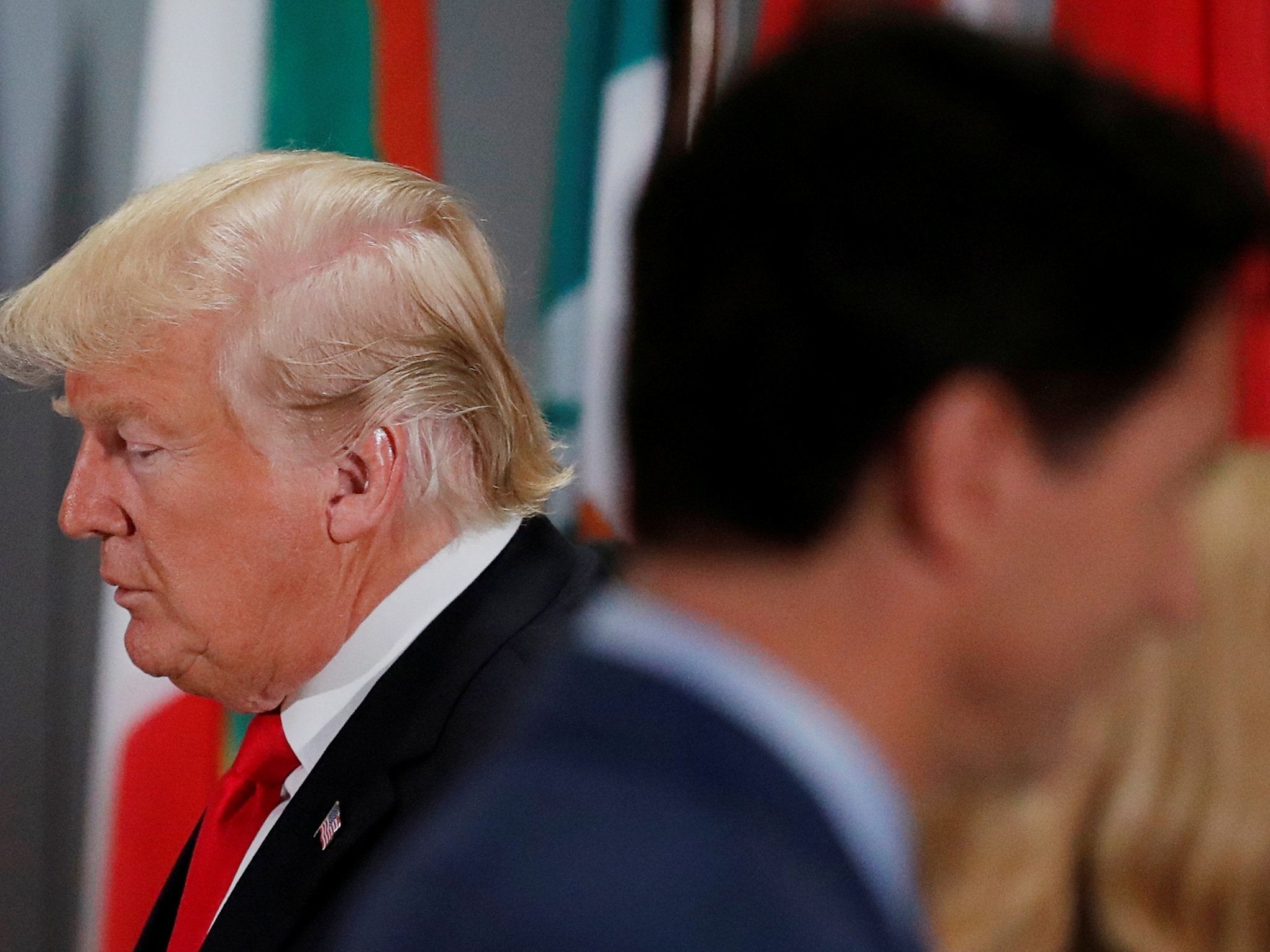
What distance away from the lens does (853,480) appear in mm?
506

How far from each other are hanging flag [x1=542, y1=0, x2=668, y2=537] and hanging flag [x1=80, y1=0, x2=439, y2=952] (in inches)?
9.7

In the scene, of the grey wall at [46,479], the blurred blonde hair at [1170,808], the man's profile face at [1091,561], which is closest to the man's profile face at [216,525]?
the blurred blonde hair at [1170,808]

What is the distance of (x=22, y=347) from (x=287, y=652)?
0.36m

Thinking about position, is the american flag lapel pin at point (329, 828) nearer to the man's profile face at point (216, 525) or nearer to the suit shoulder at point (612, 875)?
the man's profile face at point (216, 525)

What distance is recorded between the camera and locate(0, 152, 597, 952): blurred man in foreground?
1221mm

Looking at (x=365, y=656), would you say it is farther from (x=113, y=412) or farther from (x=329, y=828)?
(x=113, y=412)

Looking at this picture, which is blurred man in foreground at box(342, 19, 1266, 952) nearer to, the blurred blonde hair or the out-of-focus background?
the blurred blonde hair

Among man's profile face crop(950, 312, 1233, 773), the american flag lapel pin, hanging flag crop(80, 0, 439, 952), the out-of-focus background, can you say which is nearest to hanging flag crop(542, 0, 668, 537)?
the out-of-focus background

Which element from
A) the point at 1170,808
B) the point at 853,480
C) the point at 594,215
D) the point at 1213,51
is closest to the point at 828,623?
the point at 853,480

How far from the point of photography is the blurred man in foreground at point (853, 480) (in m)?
0.48

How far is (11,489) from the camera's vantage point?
2.15 metres

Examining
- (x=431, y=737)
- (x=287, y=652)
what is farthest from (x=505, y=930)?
(x=287, y=652)

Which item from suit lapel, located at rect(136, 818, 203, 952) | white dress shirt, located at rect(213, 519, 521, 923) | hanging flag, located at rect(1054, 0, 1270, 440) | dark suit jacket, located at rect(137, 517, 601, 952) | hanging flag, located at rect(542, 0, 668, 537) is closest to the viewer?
dark suit jacket, located at rect(137, 517, 601, 952)

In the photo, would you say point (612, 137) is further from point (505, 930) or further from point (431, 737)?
point (505, 930)
